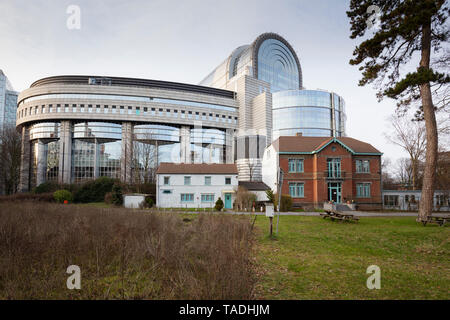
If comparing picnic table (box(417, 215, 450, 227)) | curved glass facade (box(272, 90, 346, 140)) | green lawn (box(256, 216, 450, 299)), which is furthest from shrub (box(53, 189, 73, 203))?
curved glass facade (box(272, 90, 346, 140))

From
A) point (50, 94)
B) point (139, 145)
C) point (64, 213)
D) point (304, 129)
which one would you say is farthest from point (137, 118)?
point (64, 213)

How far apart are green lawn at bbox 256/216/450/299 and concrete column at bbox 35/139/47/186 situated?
68.2 m

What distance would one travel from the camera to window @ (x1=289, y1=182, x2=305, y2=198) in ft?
103

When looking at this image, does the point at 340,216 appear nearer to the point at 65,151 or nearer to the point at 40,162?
the point at 65,151

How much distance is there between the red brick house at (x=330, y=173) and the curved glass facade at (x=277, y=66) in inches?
2233

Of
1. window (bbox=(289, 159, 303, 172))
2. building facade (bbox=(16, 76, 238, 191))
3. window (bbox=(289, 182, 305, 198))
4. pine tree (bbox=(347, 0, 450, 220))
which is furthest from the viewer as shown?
building facade (bbox=(16, 76, 238, 191))

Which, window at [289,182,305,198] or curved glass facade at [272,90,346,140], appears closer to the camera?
window at [289,182,305,198]

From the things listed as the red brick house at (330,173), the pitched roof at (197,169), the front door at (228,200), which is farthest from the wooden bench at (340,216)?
the pitched roof at (197,169)

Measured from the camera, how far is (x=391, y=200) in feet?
105

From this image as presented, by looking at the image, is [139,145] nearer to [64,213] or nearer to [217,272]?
[64,213]

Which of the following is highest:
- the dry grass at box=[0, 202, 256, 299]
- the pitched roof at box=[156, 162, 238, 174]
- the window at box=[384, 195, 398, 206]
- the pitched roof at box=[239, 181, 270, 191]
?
the pitched roof at box=[156, 162, 238, 174]

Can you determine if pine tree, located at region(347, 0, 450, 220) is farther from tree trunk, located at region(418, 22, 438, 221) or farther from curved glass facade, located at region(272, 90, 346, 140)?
curved glass facade, located at region(272, 90, 346, 140)
